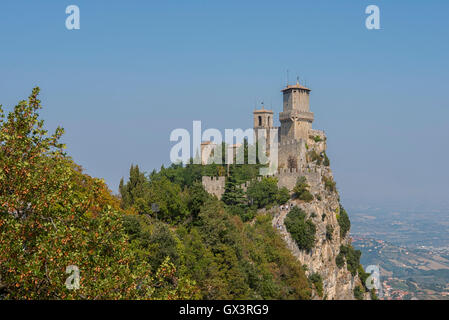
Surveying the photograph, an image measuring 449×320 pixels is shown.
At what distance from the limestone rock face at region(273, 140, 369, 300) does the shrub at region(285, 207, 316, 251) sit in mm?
489

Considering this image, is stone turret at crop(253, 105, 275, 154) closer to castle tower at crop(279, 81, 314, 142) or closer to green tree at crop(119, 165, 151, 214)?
castle tower at crop(279, 81, 314, 142)

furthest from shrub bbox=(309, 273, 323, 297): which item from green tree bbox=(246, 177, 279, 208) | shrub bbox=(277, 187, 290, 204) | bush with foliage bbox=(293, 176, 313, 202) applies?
green tree bbox=(246, 177, 279, 208)

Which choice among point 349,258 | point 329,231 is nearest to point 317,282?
point 329,231

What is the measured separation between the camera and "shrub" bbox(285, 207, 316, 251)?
172 ft

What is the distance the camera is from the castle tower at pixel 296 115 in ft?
207

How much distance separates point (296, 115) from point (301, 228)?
16.3 metres

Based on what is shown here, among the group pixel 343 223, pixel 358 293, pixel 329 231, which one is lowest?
pixel 358 293

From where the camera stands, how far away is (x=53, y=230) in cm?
1664

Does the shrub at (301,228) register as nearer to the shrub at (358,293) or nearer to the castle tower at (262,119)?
the shrub at (358,293)

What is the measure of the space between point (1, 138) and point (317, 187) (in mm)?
41904

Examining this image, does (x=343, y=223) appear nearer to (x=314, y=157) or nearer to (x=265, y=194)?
(x=314, y=157)

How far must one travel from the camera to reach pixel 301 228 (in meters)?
52.5
